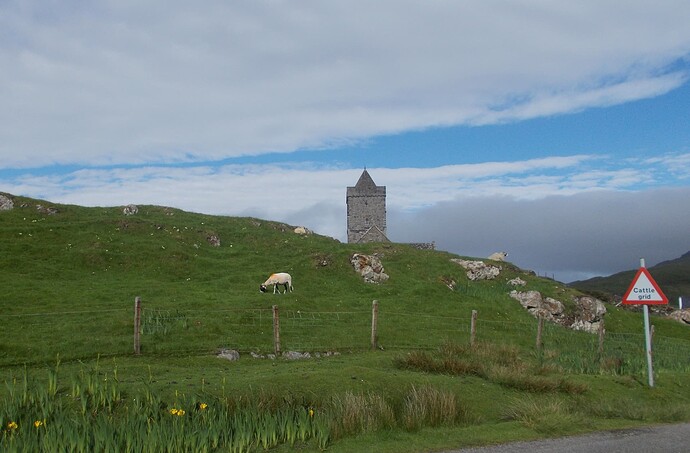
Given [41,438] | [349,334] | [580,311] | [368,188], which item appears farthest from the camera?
[368,188]

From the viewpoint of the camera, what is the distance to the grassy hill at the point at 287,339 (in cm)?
1255

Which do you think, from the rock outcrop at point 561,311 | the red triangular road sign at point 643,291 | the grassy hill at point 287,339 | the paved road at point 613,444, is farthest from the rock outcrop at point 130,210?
the paved road at point 613,444

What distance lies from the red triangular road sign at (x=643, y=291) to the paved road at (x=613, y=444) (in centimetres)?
647

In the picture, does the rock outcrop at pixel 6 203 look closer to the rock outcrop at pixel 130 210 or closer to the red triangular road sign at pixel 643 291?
the rock outcrop at pixel 130 210

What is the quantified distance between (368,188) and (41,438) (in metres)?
91.5

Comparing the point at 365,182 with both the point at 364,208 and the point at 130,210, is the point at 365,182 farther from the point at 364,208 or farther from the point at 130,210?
the point at 130,210

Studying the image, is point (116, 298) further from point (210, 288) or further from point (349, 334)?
point (349, 334)

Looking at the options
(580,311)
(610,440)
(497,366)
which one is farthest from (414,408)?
(580,311)

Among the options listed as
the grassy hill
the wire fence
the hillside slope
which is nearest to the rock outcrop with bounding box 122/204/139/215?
the grassy hill

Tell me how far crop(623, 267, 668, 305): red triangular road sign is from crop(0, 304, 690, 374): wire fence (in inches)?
163

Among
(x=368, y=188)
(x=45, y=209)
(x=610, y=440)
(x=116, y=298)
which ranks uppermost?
(x=368, y=188)

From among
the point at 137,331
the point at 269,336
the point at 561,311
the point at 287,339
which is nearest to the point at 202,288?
the point at 269,336

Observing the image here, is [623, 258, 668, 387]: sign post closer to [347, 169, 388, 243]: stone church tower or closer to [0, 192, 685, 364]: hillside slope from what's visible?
[0, 192, 685, 364]: hillside slope

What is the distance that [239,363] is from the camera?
70.1 ft
